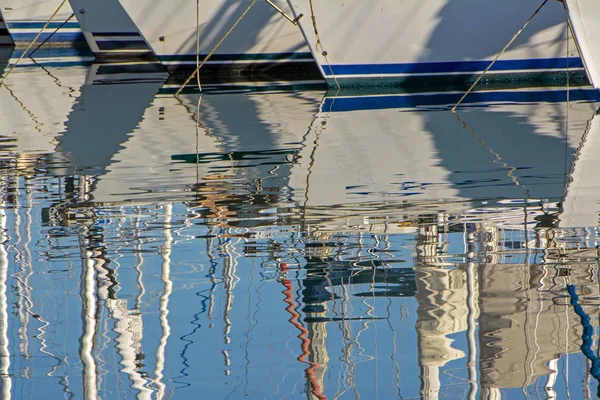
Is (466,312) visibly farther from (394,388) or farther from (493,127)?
(493,127)

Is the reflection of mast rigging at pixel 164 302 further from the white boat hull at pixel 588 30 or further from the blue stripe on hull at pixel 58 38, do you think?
the blue stripe on hull at pixel 58 38

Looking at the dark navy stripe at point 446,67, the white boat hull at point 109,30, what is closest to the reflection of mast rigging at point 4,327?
the dark navy stripe at point 446,67

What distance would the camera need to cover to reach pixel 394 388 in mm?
4824

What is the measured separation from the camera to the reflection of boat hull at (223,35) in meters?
23.2

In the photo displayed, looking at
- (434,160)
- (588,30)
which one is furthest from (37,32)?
(434,160)

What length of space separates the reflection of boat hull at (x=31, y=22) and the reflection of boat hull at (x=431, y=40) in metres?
17.4

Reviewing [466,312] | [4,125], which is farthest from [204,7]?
[466,312]

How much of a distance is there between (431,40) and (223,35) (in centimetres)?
530

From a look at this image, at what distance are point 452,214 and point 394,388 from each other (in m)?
3.75

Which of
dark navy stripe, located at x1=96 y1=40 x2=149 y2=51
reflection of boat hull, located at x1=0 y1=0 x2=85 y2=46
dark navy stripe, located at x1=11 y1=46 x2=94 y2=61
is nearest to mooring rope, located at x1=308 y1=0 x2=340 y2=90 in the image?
dark navy stripe, located at x1=96 y1=40 x2=149 y2=51

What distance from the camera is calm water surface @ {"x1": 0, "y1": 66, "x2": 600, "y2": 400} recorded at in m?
5.01

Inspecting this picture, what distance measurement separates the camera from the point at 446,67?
20.4m

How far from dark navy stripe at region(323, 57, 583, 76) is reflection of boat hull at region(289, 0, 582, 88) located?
0.06 feet

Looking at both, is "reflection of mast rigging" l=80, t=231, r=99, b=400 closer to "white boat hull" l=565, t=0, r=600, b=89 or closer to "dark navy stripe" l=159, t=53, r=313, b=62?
"white boat hull" l=565, t=0, r=600, b=89
